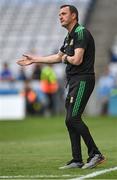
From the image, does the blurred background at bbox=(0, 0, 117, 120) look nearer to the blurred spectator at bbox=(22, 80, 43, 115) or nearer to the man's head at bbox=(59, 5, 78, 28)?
the blurred spectator at bbox=(22, 80, 43, 115)

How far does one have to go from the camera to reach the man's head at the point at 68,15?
10133mm

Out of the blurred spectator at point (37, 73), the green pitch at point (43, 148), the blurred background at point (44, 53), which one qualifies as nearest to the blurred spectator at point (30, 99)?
the blurred background at point (44, 53)

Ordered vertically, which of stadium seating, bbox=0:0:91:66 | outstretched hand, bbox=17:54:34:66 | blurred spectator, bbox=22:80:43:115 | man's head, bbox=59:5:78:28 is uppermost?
man's head, bbox=59:5:78:28

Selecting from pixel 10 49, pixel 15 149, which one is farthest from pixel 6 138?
pixel 10 49

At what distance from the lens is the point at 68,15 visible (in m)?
10.1

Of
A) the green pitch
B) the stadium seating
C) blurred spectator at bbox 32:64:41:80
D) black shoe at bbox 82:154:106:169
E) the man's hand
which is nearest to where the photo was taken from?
the green pitch

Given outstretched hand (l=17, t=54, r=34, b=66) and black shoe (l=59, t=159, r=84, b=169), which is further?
outstretched hand (l=17, t=54, r=34, b=66)

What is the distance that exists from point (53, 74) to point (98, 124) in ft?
18.9

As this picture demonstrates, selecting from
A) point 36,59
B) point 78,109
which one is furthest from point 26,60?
point 78,109

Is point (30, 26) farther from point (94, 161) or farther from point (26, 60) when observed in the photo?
point (94, 161)

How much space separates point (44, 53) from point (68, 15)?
76.4 ft

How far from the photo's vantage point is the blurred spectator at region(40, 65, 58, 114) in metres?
28.3

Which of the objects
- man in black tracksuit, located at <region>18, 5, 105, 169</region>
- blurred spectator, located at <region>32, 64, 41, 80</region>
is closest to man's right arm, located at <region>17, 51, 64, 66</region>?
man in black tracksuit, located at <region>18, 5, 105, 169</region>

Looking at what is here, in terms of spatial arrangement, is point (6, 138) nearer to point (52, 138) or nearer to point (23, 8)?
point (52, 138)
